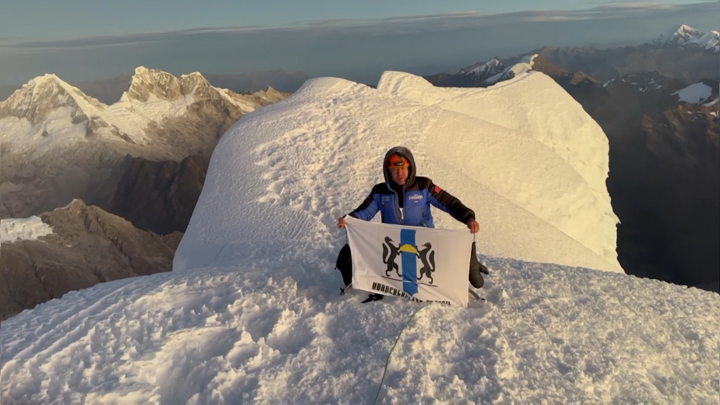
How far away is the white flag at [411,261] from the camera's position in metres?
7.85

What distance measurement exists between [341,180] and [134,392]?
11845mm

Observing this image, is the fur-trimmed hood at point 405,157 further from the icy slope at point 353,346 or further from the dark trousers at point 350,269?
the icy slope at point 353,346

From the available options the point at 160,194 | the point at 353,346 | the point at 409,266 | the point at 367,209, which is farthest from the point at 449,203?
the point at 160,194

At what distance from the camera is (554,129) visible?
32156 mm

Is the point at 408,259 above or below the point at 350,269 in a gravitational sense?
above

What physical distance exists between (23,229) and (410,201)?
11797 cm

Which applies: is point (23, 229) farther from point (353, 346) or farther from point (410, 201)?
point (353, 346)

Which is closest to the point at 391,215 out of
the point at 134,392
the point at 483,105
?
the point at 134,392

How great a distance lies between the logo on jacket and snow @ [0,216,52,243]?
109833 millimetres

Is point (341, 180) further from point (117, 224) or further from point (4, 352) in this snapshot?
point (117, 224)

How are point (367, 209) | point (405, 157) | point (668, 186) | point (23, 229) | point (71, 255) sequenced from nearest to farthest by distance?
point (405, 157) → point (367, 209) → point (71, 255) → point (23, 229) → point (668, 186)

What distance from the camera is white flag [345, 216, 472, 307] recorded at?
25.8 feet

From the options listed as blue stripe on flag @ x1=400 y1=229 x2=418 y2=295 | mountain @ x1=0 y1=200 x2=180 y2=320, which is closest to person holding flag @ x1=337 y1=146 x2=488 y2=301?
blue stripe on flag @ x1=400 y1=229 x2=418 y2=295

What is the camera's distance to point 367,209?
8.27m
